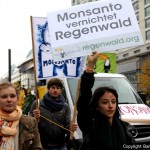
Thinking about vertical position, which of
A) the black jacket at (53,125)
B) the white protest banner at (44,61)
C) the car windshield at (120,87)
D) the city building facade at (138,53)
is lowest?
the black jacket at (53,125)

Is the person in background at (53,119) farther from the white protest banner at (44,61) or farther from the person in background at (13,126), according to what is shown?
the person in background at (13,126)

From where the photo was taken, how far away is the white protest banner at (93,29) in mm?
4152

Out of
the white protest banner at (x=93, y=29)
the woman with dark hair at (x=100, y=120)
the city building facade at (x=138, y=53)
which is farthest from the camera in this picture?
the city building facade at (x=138, y=53)

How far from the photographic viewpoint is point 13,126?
310 centimetres

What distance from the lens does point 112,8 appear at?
435cm

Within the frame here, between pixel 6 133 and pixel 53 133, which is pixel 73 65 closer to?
pixel 53 133

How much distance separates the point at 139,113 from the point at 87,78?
3467 mm

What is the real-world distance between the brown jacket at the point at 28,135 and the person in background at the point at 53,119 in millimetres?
1712

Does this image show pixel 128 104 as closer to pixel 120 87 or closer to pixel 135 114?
pixel 135 114

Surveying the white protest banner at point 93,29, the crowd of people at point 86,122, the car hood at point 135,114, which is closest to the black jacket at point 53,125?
the white protest banner at point 93,29

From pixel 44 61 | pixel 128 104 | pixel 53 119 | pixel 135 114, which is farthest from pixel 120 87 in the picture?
pixel 53 119

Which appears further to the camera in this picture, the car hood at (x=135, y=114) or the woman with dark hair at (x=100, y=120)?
the car hood at (x=135, y=114)

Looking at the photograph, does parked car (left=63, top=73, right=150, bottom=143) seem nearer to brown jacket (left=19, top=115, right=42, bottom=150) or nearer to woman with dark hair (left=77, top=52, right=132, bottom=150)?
woman with dark hair (left=77, top=52, right=132, bottom=150)

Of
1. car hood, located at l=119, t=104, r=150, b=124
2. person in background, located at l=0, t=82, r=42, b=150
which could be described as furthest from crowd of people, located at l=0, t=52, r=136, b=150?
car hood, located at l=119, t=104, r=150, b=124
